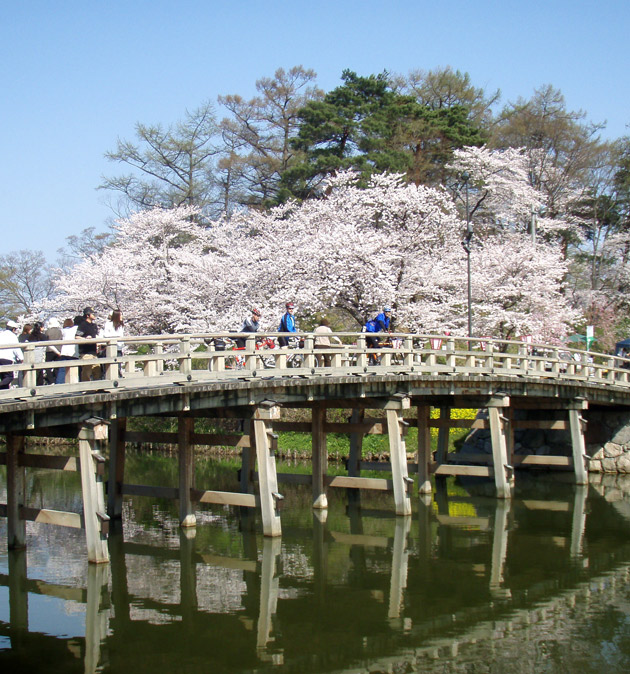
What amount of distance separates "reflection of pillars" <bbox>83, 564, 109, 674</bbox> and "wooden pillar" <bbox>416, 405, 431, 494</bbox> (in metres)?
10.4

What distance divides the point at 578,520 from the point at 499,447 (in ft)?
8.84

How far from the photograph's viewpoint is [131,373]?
16203 millimetres

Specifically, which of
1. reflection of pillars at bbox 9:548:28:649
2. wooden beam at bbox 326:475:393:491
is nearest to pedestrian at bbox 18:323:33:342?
reflection of pillars at bbox 9:548:28:649

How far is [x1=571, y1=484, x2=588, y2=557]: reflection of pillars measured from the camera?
699 inches

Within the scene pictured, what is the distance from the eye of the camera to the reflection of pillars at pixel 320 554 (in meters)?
14.5

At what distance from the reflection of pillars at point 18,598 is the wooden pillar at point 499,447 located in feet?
39.0

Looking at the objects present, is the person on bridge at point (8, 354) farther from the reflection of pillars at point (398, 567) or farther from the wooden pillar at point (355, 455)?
the wooden pillar at point (355, 455)

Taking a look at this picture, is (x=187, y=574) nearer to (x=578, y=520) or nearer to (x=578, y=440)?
(x=578, y=520)

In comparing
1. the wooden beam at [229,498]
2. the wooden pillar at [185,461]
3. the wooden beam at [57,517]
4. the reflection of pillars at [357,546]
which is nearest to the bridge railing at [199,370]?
the wooden pillar at [185,461]

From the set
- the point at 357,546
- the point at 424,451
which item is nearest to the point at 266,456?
the point at 357,546

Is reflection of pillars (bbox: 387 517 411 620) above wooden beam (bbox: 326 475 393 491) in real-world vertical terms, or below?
below

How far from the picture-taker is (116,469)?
1905cm

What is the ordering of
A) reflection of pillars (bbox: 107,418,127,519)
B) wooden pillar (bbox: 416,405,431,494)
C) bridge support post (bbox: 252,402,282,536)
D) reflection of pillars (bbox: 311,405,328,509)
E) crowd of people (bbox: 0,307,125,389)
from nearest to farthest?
crowd of people (bbox: 0,307,125,389)
bridge support post (bbox: 252,402,282,536)
reflection of pillars (bbox: 107,418,127,519)
reflection of pillars (bbox: 311,405,328,509)
wooden pillar (bbox: 416,405,431,494)

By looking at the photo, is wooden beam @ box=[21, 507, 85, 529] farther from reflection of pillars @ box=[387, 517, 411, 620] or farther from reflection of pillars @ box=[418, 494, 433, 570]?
reflection of pillars @ box=[418, 494, 433, 570]
